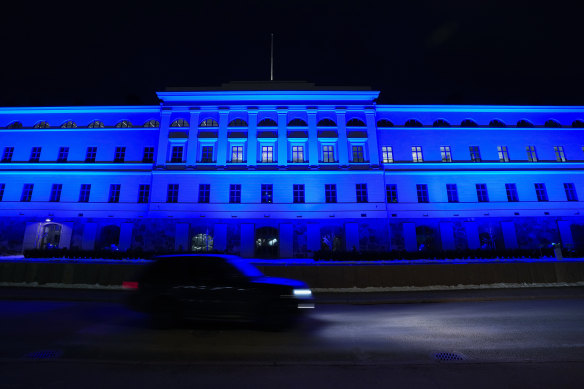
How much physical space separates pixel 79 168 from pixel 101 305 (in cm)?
2734

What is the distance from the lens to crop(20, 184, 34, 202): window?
102ft

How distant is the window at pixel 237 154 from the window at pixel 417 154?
20.0m

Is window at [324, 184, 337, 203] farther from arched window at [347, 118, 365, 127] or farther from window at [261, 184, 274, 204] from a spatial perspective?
arched window at [347, 118, 365, 127]

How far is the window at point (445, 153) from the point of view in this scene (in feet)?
Result: 108

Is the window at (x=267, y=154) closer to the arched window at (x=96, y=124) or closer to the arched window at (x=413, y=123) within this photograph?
the arched window at (x=413, y=123)

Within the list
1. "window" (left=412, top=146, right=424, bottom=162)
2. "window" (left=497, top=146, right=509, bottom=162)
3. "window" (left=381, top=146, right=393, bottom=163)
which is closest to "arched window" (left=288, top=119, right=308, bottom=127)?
"window" (left=381, top=146, right=393, bottom=163)

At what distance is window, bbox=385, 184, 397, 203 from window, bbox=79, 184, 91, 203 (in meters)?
33.2

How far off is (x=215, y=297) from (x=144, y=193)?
90.7 feet

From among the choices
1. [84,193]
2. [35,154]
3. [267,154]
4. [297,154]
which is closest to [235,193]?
[267,154]

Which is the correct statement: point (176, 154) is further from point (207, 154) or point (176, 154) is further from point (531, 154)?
point (531, 154)

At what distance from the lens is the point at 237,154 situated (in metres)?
31.0

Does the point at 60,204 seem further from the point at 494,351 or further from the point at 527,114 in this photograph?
the point at 527,114

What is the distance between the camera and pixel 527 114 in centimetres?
3441

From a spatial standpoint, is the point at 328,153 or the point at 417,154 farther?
the point at 417,154
